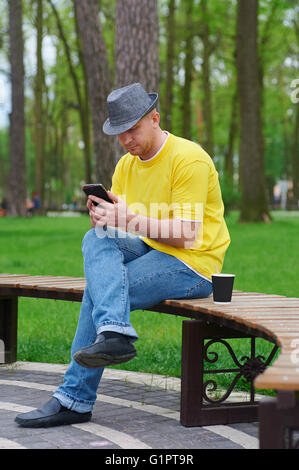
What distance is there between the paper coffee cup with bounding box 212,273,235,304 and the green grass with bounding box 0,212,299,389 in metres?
0.98

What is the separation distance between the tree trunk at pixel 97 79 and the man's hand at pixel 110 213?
7.72 meters

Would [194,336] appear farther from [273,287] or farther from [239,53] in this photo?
[239,53]

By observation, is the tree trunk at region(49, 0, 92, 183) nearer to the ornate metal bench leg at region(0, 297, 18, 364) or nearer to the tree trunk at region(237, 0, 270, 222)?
the tree trunk at region(237, 0, 270, 222)

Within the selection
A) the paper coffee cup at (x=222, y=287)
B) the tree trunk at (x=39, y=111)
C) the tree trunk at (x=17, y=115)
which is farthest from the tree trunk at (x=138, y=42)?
the tree trunk at (x=39, y=111)

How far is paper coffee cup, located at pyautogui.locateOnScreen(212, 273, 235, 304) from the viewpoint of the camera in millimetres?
3850

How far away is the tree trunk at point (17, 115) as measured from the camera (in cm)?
2306

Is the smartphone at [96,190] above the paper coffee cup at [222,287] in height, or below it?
above

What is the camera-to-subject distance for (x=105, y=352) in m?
3.44

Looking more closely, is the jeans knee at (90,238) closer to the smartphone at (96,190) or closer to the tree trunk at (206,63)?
the smartphone at (96,190)

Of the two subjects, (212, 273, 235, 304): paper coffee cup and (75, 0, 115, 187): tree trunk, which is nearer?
(212, 273, 235, 304): paper coffee cup

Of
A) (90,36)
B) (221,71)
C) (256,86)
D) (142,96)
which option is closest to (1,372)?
(142,96)

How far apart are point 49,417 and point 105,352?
0.59 meters

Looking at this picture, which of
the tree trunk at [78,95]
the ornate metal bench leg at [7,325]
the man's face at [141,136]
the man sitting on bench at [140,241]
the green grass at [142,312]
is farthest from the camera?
the tree trunk at [78,95]

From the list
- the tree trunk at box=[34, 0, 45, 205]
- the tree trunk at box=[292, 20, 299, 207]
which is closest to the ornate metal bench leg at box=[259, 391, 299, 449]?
the tree trunk at box=[34, 0, 45, 205]
